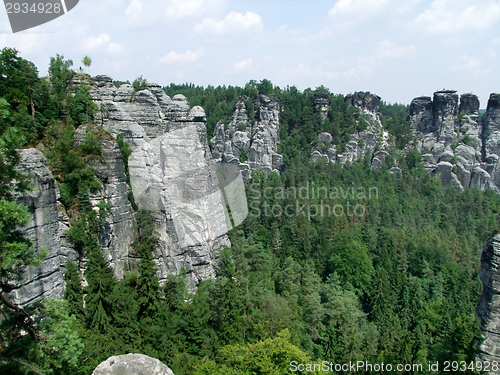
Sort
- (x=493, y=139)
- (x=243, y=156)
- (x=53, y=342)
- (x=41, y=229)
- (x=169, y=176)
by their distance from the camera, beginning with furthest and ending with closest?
(x=243, y=156)
(x=493, y=139)
(x=169, y=176)
(x=41, y=229)
(x=53, y=342)

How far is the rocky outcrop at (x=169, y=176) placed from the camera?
22.5 metres

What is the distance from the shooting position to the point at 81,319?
15.2 metres

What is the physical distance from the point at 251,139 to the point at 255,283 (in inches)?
1550

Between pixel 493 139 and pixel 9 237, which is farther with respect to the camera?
pixel 493 139

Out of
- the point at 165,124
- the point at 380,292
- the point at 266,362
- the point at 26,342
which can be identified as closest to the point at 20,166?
the point at 26,342

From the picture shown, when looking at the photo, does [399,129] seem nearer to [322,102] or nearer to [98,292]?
[322,102]

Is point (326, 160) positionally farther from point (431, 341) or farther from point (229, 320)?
point (229, 320)

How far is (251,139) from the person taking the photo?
63.4m

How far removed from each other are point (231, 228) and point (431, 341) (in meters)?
18.0

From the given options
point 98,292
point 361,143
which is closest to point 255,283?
point 98,292

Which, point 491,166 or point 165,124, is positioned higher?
point 165,124

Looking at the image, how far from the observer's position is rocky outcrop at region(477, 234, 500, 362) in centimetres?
1112

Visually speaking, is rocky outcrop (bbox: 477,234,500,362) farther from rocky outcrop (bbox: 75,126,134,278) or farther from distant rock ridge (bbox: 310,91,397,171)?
distant rock ridge (bbox: 310,91,397,171)

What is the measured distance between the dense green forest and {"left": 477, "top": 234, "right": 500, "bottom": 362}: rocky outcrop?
0.64 metres
